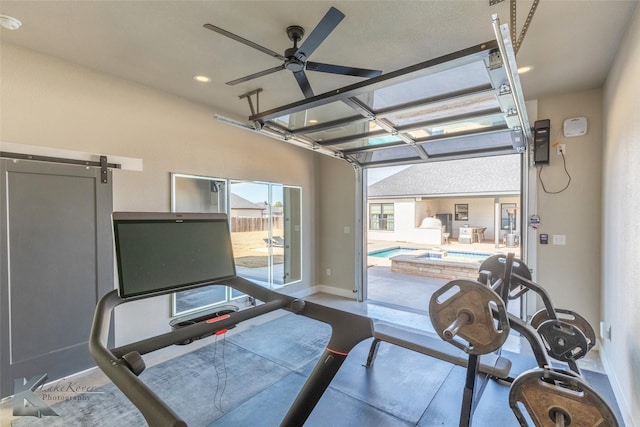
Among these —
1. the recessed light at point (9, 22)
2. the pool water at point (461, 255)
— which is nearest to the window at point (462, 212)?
the pool water at point (461, 255)

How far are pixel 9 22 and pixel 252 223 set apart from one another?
3128 mm

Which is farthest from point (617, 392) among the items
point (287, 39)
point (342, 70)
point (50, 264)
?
point (50, 264)

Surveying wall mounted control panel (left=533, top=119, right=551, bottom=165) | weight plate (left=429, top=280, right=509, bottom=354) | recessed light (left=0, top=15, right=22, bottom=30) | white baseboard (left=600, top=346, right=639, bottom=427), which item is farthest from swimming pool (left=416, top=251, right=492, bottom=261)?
recessed light (left=0, top=15, right=22, bottom=30)

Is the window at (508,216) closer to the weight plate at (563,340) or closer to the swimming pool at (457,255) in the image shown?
the swimming pool at (457,255)

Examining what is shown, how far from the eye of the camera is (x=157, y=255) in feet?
5.24

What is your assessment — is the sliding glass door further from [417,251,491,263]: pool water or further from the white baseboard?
[417,251,491,263]: pool water

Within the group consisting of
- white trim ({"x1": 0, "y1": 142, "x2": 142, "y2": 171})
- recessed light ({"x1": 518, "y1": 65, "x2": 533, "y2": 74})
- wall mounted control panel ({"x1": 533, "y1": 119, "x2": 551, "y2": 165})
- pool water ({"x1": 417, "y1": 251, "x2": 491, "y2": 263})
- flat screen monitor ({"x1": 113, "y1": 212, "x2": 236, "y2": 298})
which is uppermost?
recessed light ({"x1": 518, "y1": 65, "x2": 533, "y2": 74})

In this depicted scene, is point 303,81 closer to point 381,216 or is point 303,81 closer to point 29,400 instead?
point 29,400

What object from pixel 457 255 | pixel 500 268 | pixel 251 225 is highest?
pixel 251 225

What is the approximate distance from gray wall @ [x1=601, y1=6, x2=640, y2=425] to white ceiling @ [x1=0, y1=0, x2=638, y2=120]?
1.03 ft

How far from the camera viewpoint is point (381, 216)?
17.2 m

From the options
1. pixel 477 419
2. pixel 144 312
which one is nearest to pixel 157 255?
pixel 144 312

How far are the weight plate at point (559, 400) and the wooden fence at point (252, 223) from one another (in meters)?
3.63

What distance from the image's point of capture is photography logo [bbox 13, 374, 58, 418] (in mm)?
2275
